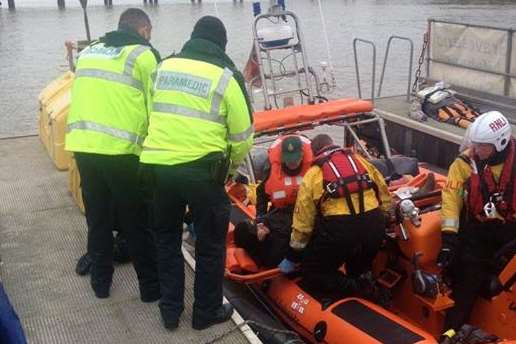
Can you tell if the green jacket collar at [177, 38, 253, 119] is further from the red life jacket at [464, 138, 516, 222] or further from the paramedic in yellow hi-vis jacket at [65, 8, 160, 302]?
the red life jacket at [464, 138, 516, 222]

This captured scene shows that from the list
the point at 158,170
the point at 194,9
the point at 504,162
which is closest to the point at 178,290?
the point at 158,170

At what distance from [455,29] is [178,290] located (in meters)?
5.90

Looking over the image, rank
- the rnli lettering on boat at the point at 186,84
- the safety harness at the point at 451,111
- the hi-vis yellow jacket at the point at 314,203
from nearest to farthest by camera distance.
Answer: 1. the rnli lettering on boat at the point at 186,84
2. the hi-vis yellow jacket at the point at 314,203
3. the safety harness at the point at 451,111

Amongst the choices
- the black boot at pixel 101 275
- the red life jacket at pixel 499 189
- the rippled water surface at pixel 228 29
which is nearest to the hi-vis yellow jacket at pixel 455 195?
the red life jacket at pixel 499 189

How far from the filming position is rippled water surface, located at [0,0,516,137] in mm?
15289

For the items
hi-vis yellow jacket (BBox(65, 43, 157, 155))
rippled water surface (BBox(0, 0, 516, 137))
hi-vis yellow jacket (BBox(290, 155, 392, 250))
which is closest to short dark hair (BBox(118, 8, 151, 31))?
hi-vis yellow jacket (BBox(65, 43, 157, 155))

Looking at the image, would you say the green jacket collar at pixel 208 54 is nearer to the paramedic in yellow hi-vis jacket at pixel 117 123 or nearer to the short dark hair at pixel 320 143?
the paramedic in yellow hi-vis jacket at pixel 117 123

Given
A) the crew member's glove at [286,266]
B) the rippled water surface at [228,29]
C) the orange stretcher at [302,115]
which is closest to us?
the crew member's glove at [286,266]

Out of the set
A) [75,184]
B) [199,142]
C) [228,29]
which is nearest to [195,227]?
[199,142]

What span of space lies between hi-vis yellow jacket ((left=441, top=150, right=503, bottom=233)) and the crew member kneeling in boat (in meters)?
0.81

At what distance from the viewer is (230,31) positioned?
24312 mm

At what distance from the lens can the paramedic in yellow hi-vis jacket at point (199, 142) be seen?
109 inches

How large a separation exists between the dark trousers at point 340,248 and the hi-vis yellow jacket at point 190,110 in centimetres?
95

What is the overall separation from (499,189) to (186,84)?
1.72 meters
